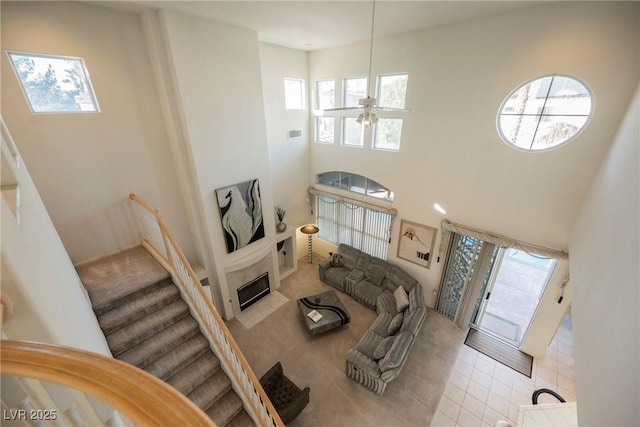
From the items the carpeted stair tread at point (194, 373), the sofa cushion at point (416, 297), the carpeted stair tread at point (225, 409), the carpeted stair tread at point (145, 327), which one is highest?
the carpeted stair tread at point (145, 327)

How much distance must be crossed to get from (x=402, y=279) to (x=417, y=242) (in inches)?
40.1

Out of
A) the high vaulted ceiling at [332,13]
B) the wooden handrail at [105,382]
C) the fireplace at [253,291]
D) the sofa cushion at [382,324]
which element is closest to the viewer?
the wooden handrail at [105,382]

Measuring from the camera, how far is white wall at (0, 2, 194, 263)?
3275mm

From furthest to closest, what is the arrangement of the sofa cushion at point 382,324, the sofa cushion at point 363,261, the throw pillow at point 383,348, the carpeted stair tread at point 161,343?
Answer: 1. the sofa cushion at point 363,261
2. the sofa cushion at point 382,324
3. the throw pillow at point 383,348
4. the carpeted stair tread at point 161,343

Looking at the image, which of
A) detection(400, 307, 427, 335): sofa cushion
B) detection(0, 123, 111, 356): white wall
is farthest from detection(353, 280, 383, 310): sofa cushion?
detection(0, 123, 111, 356): white wall

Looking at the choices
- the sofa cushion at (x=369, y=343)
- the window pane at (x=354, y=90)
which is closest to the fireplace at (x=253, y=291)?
the sofa cushion at (x=369, y=343)

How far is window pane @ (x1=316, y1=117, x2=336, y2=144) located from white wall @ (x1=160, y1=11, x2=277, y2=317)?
2235 millimetres

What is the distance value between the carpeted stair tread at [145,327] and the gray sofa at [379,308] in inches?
121

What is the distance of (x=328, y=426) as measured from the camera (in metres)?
4.16

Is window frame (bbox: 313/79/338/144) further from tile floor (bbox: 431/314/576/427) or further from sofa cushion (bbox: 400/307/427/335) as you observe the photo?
tile floor (bbox: 431/314/576/427)

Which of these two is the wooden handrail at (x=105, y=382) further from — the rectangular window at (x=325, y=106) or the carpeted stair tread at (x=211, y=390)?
the rectangular window at (x=325, y=106)

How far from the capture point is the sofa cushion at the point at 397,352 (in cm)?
448

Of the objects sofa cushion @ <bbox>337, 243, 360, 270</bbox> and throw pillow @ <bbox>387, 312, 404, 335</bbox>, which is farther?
sofa cushion @ <bbox>337, 243, 360, 270</bbox>

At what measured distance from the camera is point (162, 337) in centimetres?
349
